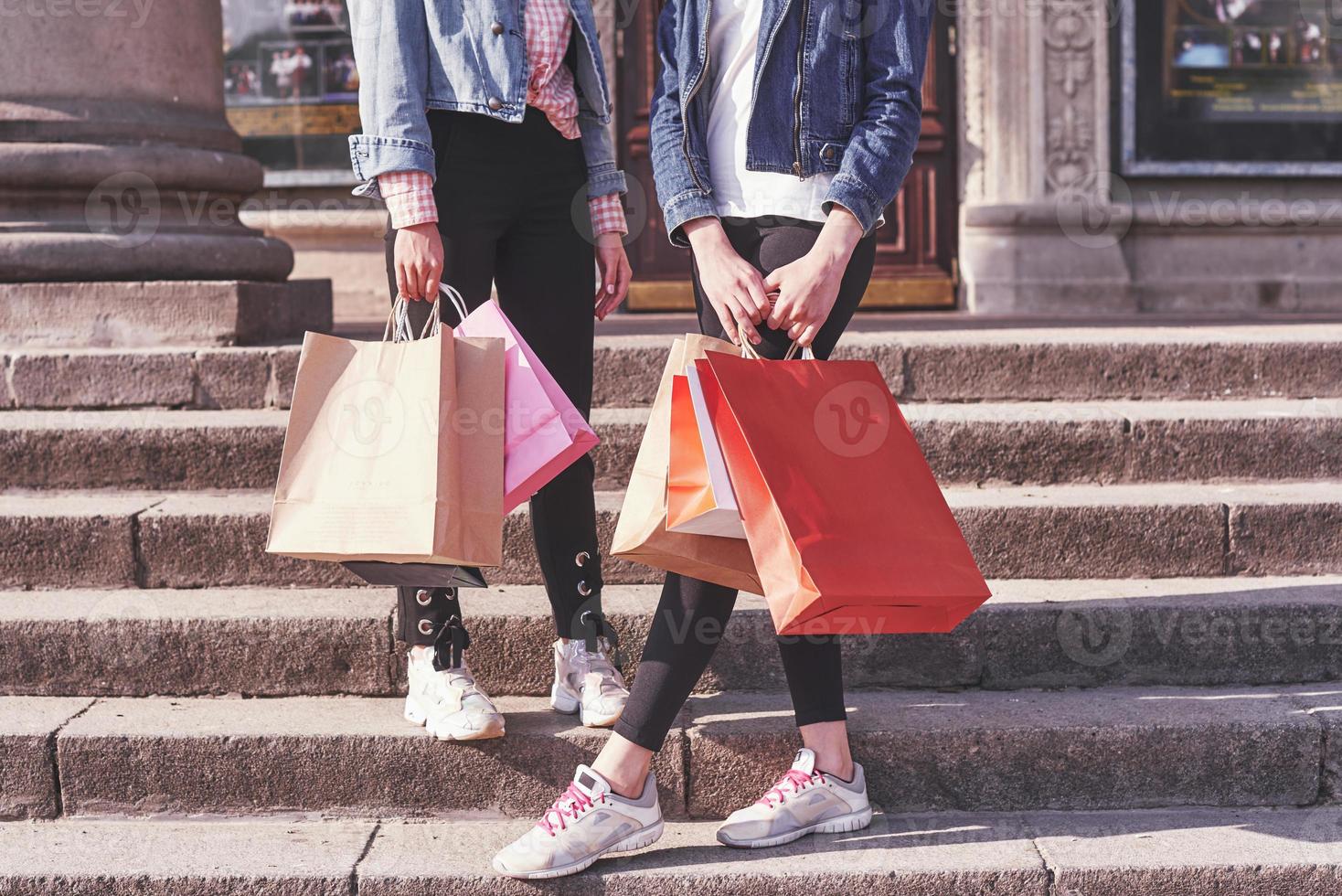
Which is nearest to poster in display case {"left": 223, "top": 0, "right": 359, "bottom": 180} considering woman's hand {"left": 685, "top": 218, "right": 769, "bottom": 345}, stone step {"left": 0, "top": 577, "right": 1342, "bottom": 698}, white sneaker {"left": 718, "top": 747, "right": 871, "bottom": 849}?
stone step {"left": 0, "top": 577, "right": 1342, "bottom": 698}

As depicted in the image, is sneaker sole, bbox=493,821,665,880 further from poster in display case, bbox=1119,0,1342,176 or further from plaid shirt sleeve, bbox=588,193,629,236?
poster in display case, bbox=1119,0,1342,176

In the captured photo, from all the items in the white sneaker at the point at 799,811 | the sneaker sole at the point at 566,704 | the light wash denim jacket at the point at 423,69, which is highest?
the light wash denim jacket at the point at 423,69

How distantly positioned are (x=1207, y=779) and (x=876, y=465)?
1.18 meters

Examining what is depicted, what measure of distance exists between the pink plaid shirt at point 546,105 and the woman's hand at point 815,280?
1.97 ft

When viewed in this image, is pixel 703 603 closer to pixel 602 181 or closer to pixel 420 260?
pixel 420 260

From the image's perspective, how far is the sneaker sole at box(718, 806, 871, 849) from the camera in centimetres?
253

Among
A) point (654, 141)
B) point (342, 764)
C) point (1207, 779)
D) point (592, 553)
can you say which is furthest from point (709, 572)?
point (1207, 779)

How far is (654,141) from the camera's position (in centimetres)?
243

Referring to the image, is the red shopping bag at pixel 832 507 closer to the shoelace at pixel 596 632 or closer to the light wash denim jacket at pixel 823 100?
the light wash denim jacket at pixel 823 100

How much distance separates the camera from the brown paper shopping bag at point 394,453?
7.46ft

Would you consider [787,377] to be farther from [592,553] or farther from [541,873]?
[541,873]

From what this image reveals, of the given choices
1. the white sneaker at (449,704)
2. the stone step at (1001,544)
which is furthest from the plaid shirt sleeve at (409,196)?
the stone step at (1001,544)

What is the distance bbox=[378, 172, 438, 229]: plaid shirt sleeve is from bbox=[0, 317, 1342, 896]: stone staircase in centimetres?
106

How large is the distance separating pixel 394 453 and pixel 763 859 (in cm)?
107
